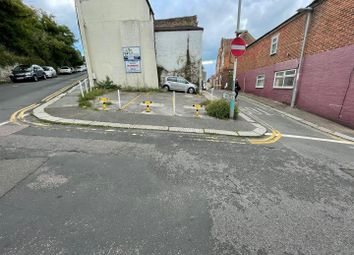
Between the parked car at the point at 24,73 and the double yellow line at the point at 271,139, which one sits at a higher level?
the parked car at the point at 24,73

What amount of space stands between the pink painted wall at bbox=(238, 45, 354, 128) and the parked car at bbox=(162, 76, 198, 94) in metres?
8.00

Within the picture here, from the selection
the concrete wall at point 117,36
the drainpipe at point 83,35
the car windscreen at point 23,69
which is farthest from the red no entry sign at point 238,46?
the car windscreen at point 23,69

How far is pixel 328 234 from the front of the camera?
242cm

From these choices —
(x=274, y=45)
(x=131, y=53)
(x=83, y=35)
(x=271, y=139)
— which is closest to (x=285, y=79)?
(x=274, y=45)

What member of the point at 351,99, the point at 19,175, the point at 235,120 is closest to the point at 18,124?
the point at 19,175

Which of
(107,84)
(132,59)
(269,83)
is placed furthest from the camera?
(269,83)

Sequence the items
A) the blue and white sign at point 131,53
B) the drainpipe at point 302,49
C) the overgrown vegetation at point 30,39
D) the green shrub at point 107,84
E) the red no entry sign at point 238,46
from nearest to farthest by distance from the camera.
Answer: the red no entry sign at point 238,46 → the drainpipe at point 302,49 → the blue and white sign at point 131,53 → the green shrub at point 107,84 → the overgrown vegetation at point 30,39

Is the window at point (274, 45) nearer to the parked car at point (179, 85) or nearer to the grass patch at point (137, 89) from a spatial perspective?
the parked car at point (179, 85)

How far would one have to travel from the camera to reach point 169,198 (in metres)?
3.01

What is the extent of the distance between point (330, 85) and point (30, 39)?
36.5 meters

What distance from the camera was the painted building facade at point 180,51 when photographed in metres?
18.0

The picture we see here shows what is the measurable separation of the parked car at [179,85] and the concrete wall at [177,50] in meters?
1.22

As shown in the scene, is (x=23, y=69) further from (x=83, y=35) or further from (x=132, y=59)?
(x=132, y=59)

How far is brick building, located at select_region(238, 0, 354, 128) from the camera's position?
8.81 m
